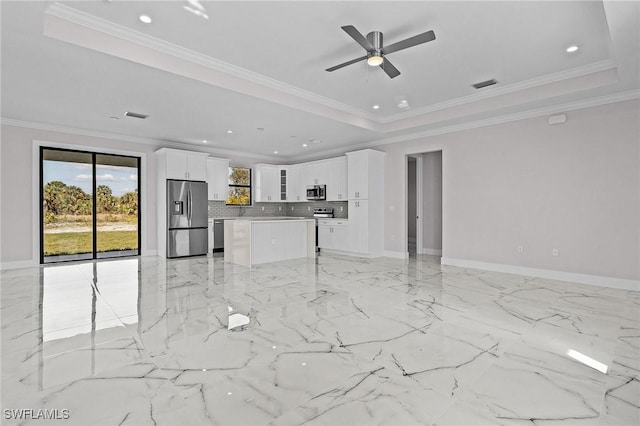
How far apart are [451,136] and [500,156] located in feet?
3.29

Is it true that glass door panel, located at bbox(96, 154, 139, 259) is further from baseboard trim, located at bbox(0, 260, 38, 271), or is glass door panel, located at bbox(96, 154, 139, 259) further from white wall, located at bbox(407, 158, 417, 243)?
white wall, located at bbox(407, 158, 417, 243)

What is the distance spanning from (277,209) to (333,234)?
2.67 metres

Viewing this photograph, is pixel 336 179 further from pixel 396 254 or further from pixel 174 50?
pixel 174 50

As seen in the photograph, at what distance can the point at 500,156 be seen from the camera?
5.54m

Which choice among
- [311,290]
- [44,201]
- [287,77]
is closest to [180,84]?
[287,77]

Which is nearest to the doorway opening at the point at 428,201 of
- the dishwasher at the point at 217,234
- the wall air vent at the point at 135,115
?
the dishwasher at the point at 217,234

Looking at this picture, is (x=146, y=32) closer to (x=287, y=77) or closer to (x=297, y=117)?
(x=287, y=77)

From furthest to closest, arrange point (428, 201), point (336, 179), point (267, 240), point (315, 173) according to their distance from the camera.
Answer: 1. point (315, 173)
2. point (336, 179)
3. point (428, 201)
4. point (267, 240)

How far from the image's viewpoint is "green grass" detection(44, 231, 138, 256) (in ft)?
21.0

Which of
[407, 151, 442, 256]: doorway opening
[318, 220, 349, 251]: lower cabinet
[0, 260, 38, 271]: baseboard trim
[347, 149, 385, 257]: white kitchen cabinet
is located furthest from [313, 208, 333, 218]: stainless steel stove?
[0, 260, 38, 271]: baseboard trim

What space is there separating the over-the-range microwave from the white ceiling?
2402 millimetres

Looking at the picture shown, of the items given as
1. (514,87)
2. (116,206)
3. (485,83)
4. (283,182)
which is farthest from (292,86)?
(116,206)

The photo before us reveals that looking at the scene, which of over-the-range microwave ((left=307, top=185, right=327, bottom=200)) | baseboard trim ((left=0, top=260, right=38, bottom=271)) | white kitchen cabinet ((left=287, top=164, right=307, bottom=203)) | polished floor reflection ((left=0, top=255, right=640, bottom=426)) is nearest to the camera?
polished floor reflection ((left=0, top=255, right=640, bottom=426))

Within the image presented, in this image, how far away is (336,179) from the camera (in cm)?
812
